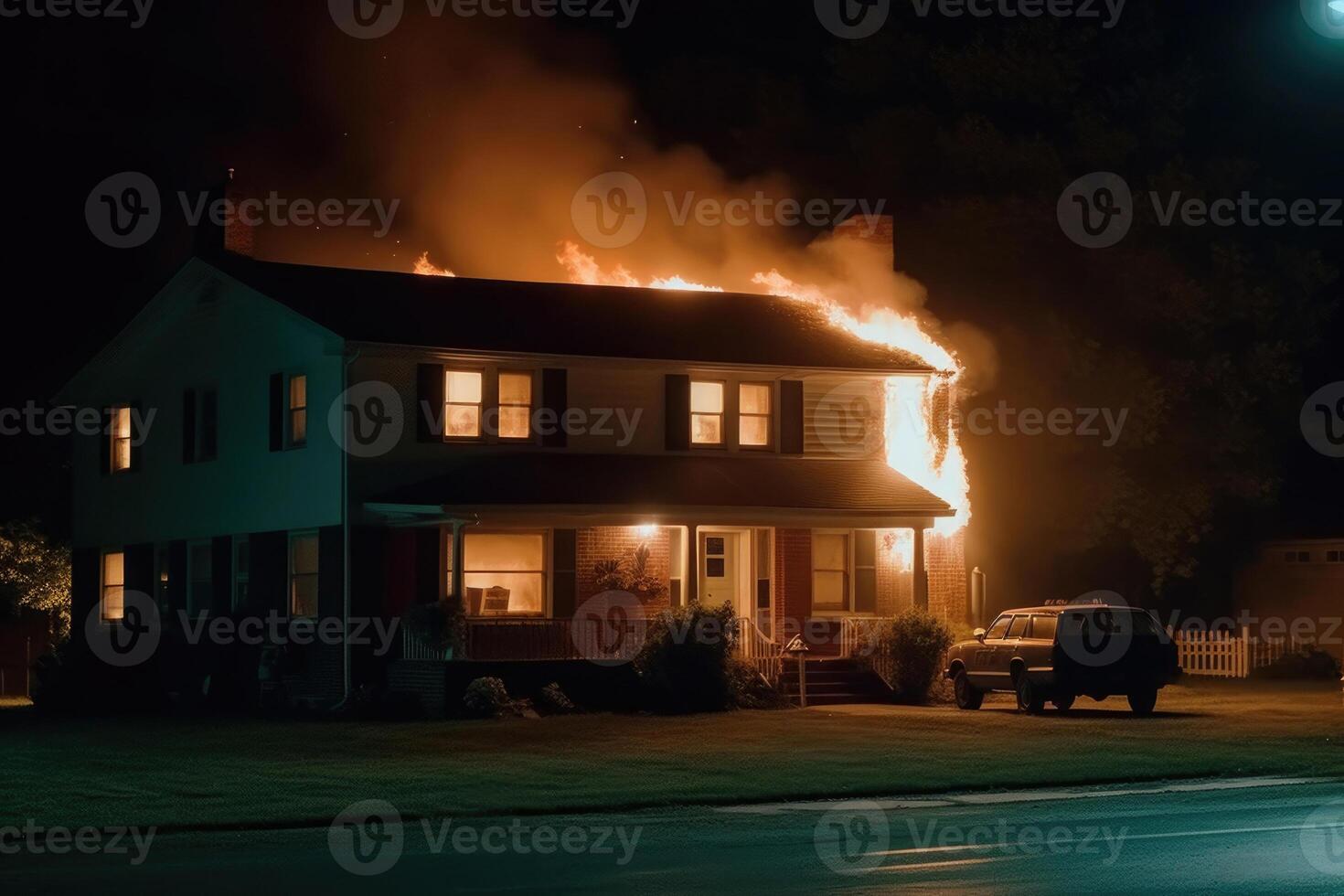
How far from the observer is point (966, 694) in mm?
32875

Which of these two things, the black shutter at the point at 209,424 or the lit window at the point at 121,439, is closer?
the black shutter at the point at 209,424

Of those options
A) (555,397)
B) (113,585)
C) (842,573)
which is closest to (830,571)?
(842,573)

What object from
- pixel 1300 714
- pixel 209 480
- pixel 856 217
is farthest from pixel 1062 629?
pixel 209 480

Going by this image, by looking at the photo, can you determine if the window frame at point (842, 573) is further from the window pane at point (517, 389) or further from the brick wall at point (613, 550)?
A: the window pane at point (517, 389)

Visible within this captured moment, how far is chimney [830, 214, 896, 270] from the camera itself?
41.8 m

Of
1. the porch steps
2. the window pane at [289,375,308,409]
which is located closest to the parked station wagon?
the porch steps

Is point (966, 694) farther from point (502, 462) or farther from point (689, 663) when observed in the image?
point (502, 462)

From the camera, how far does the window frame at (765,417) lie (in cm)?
3738

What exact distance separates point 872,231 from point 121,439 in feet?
53.4

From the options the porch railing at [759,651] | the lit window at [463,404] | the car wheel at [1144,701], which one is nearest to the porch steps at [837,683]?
the porch railing at [759,651]

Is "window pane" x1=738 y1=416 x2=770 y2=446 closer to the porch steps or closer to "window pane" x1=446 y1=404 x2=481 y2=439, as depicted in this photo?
the porch steps

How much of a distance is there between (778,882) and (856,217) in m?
29.7

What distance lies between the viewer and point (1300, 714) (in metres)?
30.5

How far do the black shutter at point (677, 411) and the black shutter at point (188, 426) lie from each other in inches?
374
